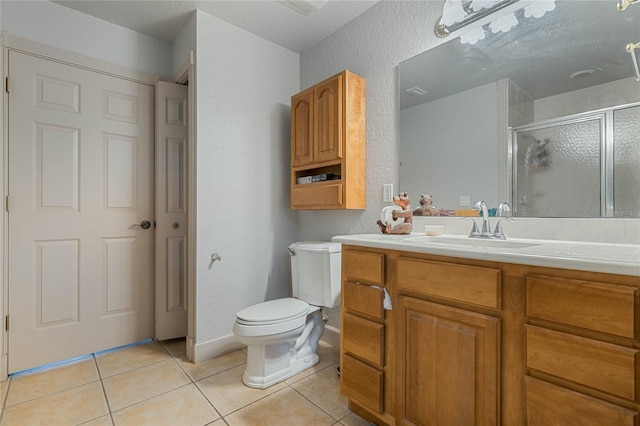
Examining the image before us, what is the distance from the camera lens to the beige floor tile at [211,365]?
188 cm

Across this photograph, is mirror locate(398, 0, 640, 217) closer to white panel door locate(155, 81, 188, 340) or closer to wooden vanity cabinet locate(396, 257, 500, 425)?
wooden vanity cabinet locate(396, 257, 500, 425)

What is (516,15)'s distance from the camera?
1.43 metres

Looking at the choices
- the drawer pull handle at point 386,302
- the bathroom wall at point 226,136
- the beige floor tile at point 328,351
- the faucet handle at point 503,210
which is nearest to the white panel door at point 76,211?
the bathroom wall at point 226,136

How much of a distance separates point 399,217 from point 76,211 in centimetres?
218

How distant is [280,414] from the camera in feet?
4.90

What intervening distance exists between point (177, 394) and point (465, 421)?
57.9 inches

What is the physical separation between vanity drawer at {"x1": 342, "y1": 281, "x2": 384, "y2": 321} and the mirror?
0.70 meters

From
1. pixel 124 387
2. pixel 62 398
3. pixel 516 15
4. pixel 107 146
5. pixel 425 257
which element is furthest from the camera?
pixel 107 146

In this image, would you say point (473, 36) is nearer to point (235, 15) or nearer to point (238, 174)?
point (235, 15)

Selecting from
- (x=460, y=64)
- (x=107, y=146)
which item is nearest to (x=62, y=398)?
(x=107, y=146)

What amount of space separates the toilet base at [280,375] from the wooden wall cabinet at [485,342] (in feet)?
1.77

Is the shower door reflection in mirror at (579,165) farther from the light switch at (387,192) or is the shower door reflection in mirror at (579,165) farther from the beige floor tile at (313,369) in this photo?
the beige floor tile at (313,369)

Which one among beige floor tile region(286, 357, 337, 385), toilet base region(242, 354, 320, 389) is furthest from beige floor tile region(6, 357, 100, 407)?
beige floor tile region(286, 357, 337, 385)

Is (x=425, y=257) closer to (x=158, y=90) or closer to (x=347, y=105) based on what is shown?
(x=347, y=105)
